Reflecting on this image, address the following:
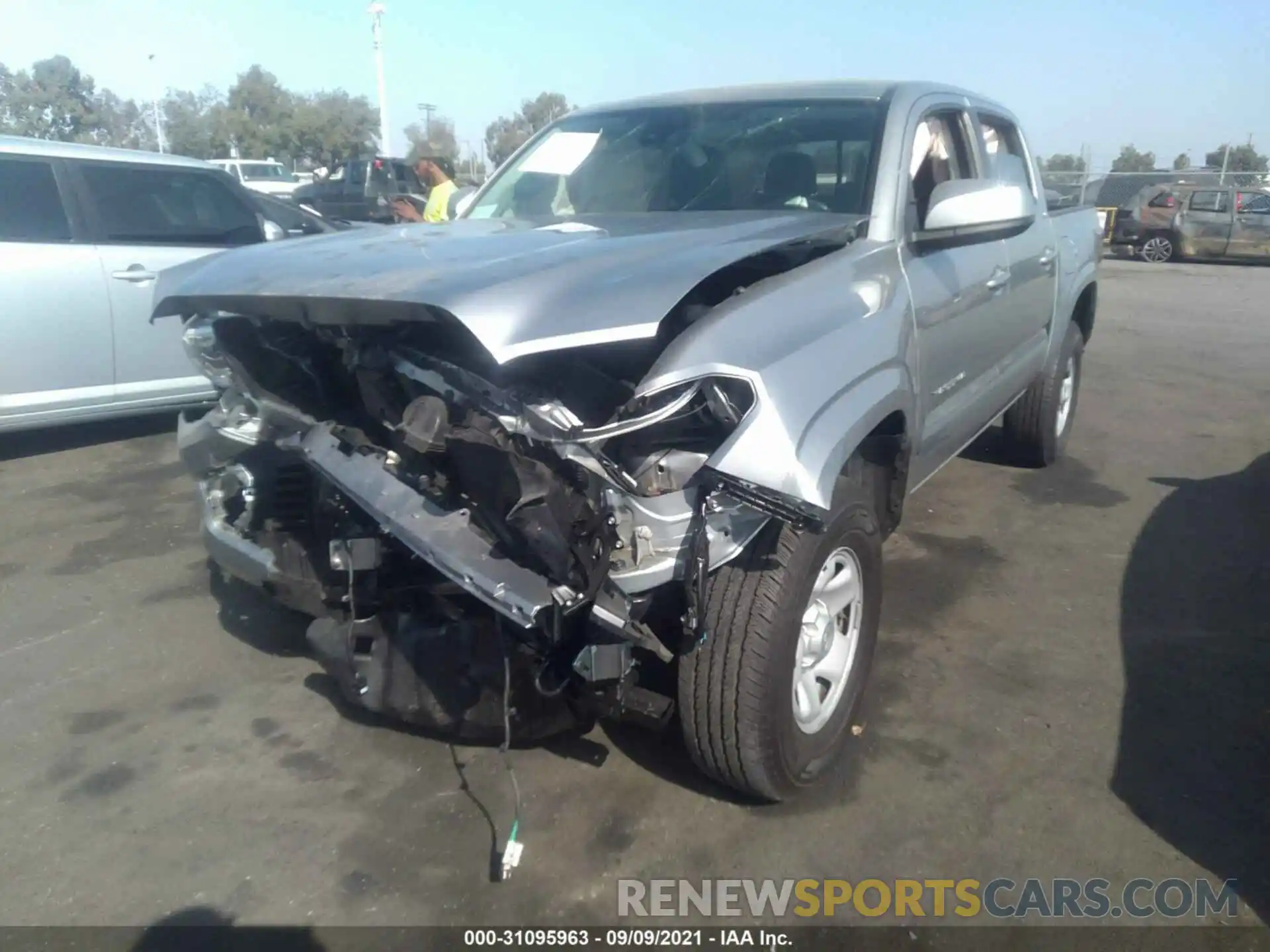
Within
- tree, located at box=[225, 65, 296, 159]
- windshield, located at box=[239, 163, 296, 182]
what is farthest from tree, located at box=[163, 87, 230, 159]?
windshield, located at box=[239, 163, 296, 182]

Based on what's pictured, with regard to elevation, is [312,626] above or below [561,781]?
above

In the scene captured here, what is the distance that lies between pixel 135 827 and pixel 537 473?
1.52 meters

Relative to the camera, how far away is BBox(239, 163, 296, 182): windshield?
30797mm

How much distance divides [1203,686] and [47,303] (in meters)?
5.64

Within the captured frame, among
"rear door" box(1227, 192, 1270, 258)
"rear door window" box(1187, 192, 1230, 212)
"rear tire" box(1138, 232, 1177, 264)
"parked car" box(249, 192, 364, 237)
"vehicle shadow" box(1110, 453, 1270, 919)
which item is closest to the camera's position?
"vehicle shadow" box(1110, 453, 1270, 919)

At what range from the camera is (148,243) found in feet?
19.3

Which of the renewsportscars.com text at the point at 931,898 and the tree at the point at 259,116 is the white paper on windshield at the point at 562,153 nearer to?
the renewsportscars.com text at the point at 931,898

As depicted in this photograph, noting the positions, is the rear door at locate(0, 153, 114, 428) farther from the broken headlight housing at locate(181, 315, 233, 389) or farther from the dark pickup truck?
the dark pickup truck

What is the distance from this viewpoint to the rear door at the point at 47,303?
5.31 m

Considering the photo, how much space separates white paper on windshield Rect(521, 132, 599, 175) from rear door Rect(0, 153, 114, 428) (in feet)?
9.12

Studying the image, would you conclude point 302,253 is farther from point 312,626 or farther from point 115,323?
point 115,323

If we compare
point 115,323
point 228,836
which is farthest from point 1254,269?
point 228,836

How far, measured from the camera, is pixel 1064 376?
219 inches

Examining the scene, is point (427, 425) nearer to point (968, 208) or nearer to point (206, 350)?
point (206, 350)
